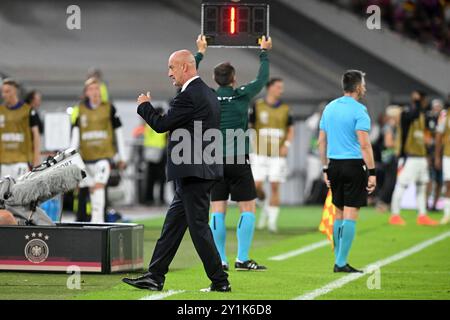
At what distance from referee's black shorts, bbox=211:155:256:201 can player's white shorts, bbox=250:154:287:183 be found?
6.52 m

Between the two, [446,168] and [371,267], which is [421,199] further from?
[371,267]

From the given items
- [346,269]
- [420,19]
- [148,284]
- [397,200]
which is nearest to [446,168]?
[397,200]

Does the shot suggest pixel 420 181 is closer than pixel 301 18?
Yes

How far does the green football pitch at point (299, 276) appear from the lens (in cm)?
1107

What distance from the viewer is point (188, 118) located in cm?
1066

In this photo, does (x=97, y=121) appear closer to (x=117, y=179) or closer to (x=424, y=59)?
(x=117, y=179)

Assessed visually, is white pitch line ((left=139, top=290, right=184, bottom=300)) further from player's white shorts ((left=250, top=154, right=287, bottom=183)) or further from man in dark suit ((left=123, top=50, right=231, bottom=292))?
player's white shorts ((left=250, top=154, right=287, bottom=183))

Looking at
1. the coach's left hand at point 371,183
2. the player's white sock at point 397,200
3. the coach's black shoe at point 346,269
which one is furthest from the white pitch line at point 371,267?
the player's white sock at point 397,200

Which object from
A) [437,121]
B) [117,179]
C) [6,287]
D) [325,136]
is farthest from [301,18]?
[6,287]

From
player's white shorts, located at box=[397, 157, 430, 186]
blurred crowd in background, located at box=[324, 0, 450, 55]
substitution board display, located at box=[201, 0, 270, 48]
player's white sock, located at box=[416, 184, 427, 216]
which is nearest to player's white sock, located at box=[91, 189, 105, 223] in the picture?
substitution board display, located at box=[201, 0, 270, 48]

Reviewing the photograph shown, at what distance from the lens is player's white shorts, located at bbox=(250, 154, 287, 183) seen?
20219 mm

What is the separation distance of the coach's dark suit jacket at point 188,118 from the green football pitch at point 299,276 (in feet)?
3.62
